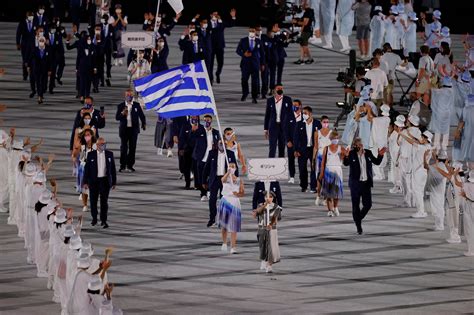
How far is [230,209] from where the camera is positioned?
108 feet

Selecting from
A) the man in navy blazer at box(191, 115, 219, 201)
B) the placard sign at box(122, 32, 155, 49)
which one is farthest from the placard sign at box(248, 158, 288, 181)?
the placard sign at box(122, 32, 155, 49)

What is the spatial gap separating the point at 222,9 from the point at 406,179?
2426 cm

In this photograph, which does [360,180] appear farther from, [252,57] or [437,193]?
[252,57]

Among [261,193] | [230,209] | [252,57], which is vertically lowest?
[230,209]

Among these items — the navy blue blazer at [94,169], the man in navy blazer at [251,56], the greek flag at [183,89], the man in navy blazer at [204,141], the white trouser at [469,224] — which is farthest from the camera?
the man in navy blazer at [251,56]

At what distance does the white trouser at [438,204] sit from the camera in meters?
35.4

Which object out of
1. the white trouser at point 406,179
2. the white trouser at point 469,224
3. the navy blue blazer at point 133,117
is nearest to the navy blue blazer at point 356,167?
the white trouser at point 469,224

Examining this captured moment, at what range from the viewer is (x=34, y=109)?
48.1 meters

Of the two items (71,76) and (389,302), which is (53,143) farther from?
(389,302)

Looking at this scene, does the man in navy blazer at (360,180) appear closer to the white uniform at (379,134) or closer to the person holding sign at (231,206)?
the person holding sign at (231,206)

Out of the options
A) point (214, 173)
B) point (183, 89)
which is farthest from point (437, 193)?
point (183, 89)

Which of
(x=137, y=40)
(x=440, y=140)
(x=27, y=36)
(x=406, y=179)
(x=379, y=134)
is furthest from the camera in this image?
(x=27, y=36)

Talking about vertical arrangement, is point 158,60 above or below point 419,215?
above

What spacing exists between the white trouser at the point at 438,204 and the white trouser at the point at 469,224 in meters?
1.66
